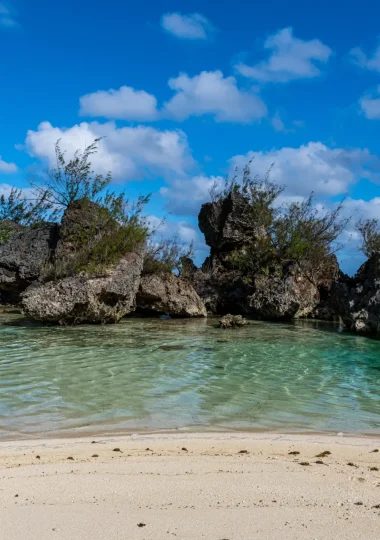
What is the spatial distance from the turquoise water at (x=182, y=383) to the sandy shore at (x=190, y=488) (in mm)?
813

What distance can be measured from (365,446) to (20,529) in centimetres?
373

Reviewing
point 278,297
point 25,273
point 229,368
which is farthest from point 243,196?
point 229,368

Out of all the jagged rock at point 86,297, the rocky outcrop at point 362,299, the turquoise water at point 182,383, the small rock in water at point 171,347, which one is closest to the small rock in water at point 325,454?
the turquoise water at point 182,383

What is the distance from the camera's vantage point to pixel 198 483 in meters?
3.95

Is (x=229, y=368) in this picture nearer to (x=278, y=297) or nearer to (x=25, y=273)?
(x=278, y=297)

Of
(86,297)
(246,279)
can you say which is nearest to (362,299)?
(246,279)

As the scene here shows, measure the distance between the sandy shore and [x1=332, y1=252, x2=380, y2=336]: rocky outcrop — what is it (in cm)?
1173

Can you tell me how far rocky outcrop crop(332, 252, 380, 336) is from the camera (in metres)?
16.4

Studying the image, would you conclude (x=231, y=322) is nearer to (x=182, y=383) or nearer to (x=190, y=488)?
(x=182, y=383)

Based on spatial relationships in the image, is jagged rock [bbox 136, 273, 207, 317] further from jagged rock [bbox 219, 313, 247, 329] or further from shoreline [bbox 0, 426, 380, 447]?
shoreline [bbox 0, 426, 380, 447]

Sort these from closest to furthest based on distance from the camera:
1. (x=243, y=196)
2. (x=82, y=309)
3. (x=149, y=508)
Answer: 1. (x=149, y=508)
2. (x=82, y=309)
3. (x=243, y=196)

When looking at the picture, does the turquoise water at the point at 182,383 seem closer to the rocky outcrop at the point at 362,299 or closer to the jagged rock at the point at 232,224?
the rocky outcrop at the point at 362,299

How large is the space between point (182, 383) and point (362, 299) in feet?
36.8

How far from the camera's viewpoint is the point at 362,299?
1745 cm
